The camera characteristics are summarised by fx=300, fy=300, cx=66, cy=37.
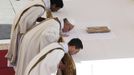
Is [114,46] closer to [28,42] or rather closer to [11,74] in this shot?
[28,42]

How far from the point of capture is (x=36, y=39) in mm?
1538

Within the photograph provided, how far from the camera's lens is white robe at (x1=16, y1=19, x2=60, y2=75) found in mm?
1486

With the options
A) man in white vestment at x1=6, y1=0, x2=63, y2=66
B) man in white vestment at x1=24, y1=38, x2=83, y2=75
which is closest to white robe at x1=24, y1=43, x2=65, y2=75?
man in white vestment at x1=24, y1=38, x2=83, y2=75

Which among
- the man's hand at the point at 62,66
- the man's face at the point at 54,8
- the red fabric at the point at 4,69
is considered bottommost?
the red fabric at the point at 4,69

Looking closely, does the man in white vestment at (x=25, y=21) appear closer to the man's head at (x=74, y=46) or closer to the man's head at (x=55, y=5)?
the man's head at (x=55, y=5)

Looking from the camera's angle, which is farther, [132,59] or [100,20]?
[100,20]

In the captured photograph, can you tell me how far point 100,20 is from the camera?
201 cm

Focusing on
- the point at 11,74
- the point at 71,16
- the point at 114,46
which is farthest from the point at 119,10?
the point at 11,74

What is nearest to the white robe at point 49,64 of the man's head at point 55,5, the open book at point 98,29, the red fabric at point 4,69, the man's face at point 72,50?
the man's face at point 72,50

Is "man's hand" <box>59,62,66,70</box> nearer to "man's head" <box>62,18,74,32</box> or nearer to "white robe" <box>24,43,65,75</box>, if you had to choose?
"white robe" <box>24,43,65,75</box>

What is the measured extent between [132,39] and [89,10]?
A: 21.3 inches

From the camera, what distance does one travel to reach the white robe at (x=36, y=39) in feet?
4.87

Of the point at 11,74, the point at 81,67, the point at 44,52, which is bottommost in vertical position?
the point at 11,74

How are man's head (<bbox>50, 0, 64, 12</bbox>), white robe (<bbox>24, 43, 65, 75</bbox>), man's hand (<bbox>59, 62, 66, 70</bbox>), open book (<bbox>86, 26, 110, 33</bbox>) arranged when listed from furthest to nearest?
man's head (<bbox>50, 0, 64, 12</bbox>) < open book (<bbox>86, 26, 110, 33</bbox>) < man's hand (<bbox>59, 62, 66, 70</bbox>) < white robe (<bbox>24, 43, 65, 75</bbox>)
